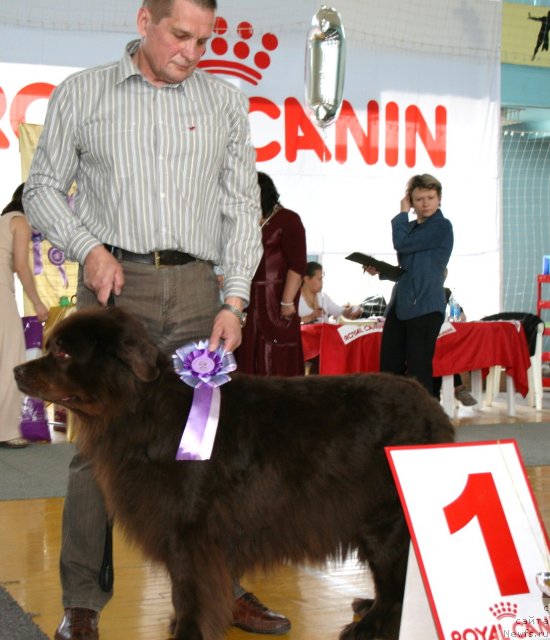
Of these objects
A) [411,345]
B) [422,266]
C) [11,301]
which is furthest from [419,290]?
[11,301]

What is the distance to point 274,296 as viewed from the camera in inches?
196

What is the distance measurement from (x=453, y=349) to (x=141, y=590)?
5028mm

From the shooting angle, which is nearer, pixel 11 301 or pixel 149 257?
pixel 149 257

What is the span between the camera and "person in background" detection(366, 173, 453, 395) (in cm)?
605

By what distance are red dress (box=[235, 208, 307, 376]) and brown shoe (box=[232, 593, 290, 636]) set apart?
2180mm

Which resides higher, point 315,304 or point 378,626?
point 315,304

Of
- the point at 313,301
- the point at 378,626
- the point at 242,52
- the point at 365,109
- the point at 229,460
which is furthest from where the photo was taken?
the point at 365,109

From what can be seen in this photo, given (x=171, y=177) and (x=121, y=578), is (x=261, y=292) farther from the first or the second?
(x=171, y=177)

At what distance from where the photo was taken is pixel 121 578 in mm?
3303

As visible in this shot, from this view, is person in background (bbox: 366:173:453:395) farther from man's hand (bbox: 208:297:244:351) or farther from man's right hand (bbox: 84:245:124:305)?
man's right hand (bbox: 84:245:124:305)

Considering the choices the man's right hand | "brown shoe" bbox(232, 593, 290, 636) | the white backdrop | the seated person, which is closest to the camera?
the man's right hand

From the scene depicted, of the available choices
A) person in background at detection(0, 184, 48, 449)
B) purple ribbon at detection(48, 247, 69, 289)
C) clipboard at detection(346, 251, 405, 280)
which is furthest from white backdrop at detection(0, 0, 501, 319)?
clipboard at detection(346, 251, 405, 280)

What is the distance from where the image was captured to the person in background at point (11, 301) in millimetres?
Result: 6051

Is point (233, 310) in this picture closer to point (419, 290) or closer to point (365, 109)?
point (419, 290)
